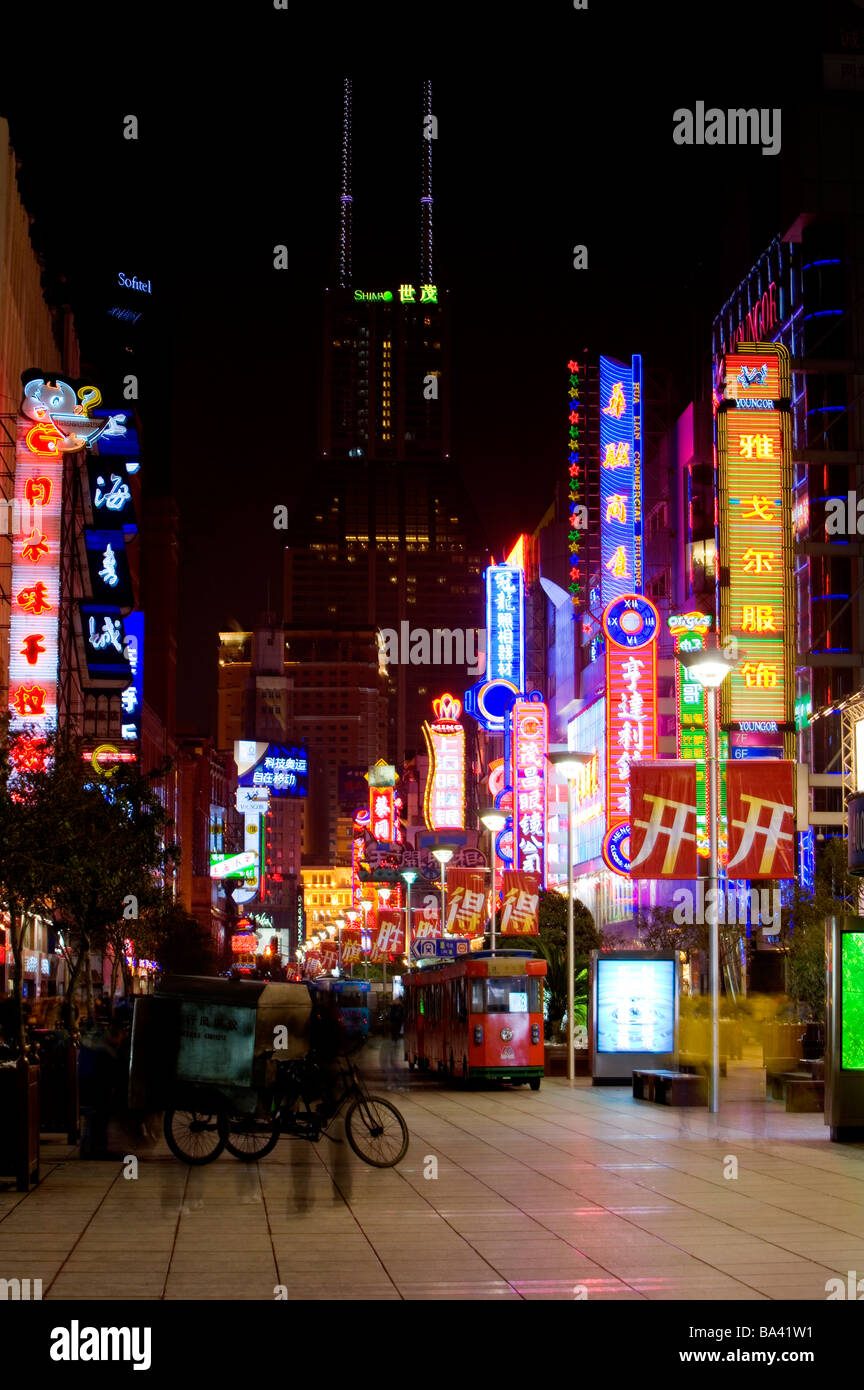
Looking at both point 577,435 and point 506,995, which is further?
point 577,435

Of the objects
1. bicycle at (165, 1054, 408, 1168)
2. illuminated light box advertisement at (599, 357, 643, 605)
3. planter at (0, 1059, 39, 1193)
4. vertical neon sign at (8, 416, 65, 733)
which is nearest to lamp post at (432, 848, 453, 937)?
vertical neon sign at (8, 416, 65, 733)

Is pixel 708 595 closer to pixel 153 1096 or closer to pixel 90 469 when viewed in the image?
pixel 90 469

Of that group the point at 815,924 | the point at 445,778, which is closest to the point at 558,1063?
the point at 815,924

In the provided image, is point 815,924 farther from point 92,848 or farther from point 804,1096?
point 92,848

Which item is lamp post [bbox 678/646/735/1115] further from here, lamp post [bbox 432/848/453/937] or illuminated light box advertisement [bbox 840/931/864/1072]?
lamp post [bbox 432/848/453/937]

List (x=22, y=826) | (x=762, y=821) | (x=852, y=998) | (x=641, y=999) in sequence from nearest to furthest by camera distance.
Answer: (x=852, y=998), (x=762, y=821), (x=22, y=826), (x=641, y=999)

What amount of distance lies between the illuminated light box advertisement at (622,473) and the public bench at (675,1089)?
189 feet

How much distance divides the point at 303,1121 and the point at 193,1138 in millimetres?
1318

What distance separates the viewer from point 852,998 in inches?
849

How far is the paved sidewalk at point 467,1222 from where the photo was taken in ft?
37.7

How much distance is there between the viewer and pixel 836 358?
7512 centimetres

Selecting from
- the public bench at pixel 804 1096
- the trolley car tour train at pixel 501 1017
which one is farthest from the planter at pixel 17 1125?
the trolley car tour train at pixel 501 1017
